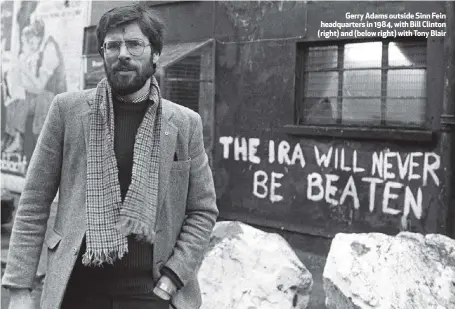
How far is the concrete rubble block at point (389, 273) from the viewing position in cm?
354

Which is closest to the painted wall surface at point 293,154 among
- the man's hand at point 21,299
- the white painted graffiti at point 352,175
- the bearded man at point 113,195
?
the white painted graffiti at point 352,175

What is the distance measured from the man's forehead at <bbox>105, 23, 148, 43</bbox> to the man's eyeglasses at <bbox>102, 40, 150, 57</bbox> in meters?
0.02

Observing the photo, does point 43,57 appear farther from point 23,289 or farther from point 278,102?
point 23,289

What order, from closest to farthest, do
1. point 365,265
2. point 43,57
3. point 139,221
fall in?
1. point 139,221
2. point 365,265
3. point 43,57

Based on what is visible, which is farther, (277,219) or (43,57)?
(43,57)

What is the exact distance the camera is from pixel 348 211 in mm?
7125

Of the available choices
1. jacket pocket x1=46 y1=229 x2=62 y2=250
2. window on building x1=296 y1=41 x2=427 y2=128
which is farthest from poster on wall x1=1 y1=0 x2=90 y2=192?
jacket pocket x1=46 y1=229 x2=62 y2=250

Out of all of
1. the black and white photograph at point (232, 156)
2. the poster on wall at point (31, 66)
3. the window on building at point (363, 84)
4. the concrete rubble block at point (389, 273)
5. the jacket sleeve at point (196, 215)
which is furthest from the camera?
the poster on wall at point (31, 66)

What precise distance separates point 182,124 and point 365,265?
2.00 metres

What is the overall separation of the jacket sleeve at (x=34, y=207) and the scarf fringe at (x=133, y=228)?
0.30 meters

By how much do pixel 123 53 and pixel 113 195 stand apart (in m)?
0.52

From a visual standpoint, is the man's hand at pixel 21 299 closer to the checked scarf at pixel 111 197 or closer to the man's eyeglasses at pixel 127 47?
the checked scarf at pixel 111 197

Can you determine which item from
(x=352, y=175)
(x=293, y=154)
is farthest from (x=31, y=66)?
(x=352, y=175)

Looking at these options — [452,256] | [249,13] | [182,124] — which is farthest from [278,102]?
[182,124]
